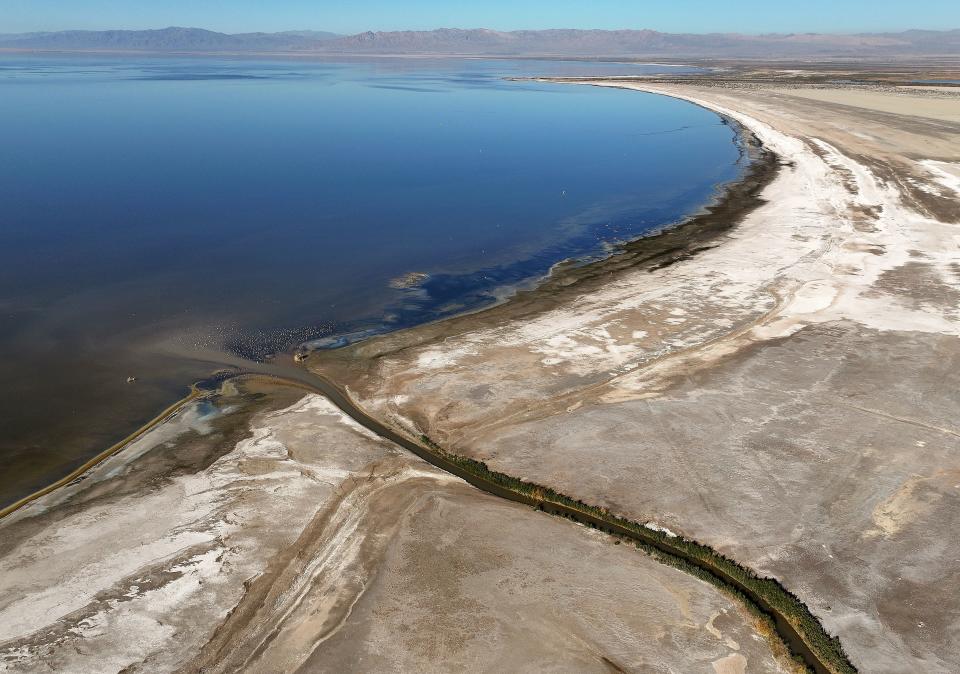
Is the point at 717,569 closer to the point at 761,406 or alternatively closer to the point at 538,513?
the point at 538,513

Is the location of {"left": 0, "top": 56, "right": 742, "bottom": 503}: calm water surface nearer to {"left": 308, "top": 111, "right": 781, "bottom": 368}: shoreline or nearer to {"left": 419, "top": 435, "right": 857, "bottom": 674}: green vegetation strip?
{"left": 308, "top": 111, "right": 781, "bottom": 368}: shoreline

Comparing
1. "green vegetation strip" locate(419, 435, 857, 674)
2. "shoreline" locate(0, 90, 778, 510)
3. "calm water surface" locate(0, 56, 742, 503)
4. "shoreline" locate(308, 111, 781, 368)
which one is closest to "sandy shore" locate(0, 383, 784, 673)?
"green vegetation strip" locate(419, 435, 857, 674)

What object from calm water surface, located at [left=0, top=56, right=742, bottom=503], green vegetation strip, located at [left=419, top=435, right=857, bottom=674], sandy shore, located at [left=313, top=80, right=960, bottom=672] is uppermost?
calm water surface, located at [left=0, top=56, right=742, bottom=503]

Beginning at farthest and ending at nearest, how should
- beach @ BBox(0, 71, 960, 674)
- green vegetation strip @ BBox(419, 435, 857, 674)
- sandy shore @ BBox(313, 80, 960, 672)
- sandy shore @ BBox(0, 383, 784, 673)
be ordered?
1. sandy shore @ BBox(313, 80, 960, 672)
2. beach @ BBox(0, 71, 960, 674)
3. green vegetation strip @ BBox(419, 435, 857, 674)
4. sandy shore @ BBox(0, 383, 784, 673)

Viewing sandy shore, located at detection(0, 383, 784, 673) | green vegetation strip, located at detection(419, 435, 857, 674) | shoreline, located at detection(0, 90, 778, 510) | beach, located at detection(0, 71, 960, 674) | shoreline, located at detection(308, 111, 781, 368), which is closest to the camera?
sandy shore, located at detection(0, 383, 784, 673)

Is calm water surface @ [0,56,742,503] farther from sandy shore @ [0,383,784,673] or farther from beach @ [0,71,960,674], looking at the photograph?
sandy shore @ [0,383,784,673]

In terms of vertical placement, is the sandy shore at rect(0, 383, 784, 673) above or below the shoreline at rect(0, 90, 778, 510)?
below

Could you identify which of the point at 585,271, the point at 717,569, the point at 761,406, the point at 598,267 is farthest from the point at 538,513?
the point at 598,267

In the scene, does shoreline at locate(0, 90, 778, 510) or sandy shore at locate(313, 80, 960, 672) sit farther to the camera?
shoreline at locate(0, 90, 778, 510)
